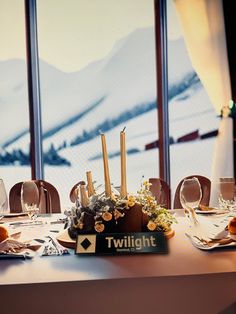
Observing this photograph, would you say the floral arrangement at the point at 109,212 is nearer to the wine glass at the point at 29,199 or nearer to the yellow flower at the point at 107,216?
the yellow flower at the point at 107,216

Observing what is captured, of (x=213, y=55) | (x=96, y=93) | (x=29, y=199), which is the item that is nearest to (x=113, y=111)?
(x=96, y=93)

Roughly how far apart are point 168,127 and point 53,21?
1.69 meters

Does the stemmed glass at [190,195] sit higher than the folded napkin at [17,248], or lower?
higher

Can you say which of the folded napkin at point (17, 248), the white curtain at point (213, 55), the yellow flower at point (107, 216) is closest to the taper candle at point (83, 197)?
the yellow flower at point (107, 216)

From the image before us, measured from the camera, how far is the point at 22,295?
963 mm

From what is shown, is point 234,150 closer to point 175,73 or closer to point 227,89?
point 227,89

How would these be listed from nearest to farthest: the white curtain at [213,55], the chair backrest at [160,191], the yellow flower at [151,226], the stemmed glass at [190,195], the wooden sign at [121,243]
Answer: the wooden sign at [121,243] → the yellow flower at [151,226] → the stemmed glass at [190,195] → the chair backrest at [160,191] → the white curtain at [213,55]

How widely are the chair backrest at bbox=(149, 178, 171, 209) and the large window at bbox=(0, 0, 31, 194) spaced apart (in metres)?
1.84

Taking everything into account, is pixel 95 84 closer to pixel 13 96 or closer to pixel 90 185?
pixel 13 96

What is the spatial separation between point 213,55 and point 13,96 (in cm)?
221

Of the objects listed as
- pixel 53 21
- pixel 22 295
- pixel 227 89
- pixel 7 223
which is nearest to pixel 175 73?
pixel 227 89

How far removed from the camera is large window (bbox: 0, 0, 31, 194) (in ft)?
12.4

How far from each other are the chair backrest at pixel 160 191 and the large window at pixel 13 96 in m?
1.84

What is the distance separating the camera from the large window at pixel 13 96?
3771mm
